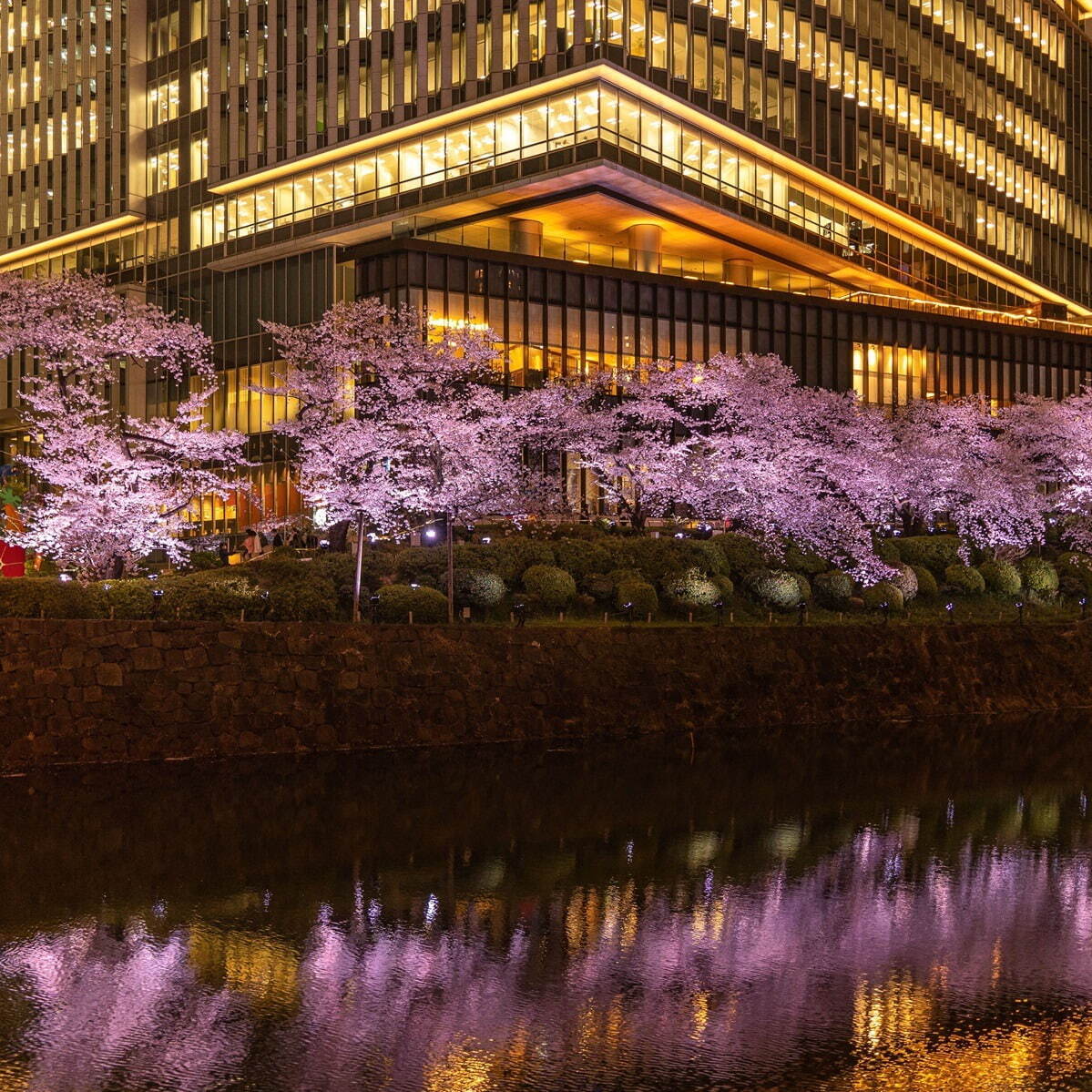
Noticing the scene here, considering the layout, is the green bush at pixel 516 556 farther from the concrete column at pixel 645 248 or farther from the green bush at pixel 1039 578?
the concrete column at pixel 645 248

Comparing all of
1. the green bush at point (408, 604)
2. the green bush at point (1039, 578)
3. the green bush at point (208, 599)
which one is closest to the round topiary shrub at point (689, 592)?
the green bush at point (408, 604)

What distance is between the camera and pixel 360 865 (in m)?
17.4

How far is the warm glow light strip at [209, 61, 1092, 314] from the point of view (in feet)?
215

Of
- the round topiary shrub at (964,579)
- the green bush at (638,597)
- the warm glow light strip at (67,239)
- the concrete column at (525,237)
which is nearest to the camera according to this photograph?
the green bush at (638,597)

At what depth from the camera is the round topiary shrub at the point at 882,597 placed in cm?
4447

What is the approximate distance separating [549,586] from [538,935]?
23.9 m

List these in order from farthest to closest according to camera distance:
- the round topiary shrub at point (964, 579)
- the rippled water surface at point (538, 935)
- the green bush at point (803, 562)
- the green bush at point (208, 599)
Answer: the round topiary shrub at point (964, 579) → the green bush at point (803, 562) → the green bush at point (208, 599) → the rippled water surface at point (538, 935)

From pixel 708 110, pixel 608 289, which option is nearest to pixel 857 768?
pixel 608 289

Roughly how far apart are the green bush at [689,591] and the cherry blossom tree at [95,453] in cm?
1462

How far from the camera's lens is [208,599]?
2986cm

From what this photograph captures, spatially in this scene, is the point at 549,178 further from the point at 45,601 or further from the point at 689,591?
the point at 45,601

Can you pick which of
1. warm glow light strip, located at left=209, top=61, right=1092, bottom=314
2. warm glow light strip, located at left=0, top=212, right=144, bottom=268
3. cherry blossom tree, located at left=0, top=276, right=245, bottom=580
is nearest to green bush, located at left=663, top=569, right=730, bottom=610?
cherry blossom tree, located at left=0, top=276, right=245, bottom=580

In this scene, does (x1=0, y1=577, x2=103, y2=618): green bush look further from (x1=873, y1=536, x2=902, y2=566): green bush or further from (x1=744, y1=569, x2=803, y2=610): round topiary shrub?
(x1=873, y1=536, x2=902, y2=566): green bush

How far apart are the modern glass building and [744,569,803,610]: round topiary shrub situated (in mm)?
25477
